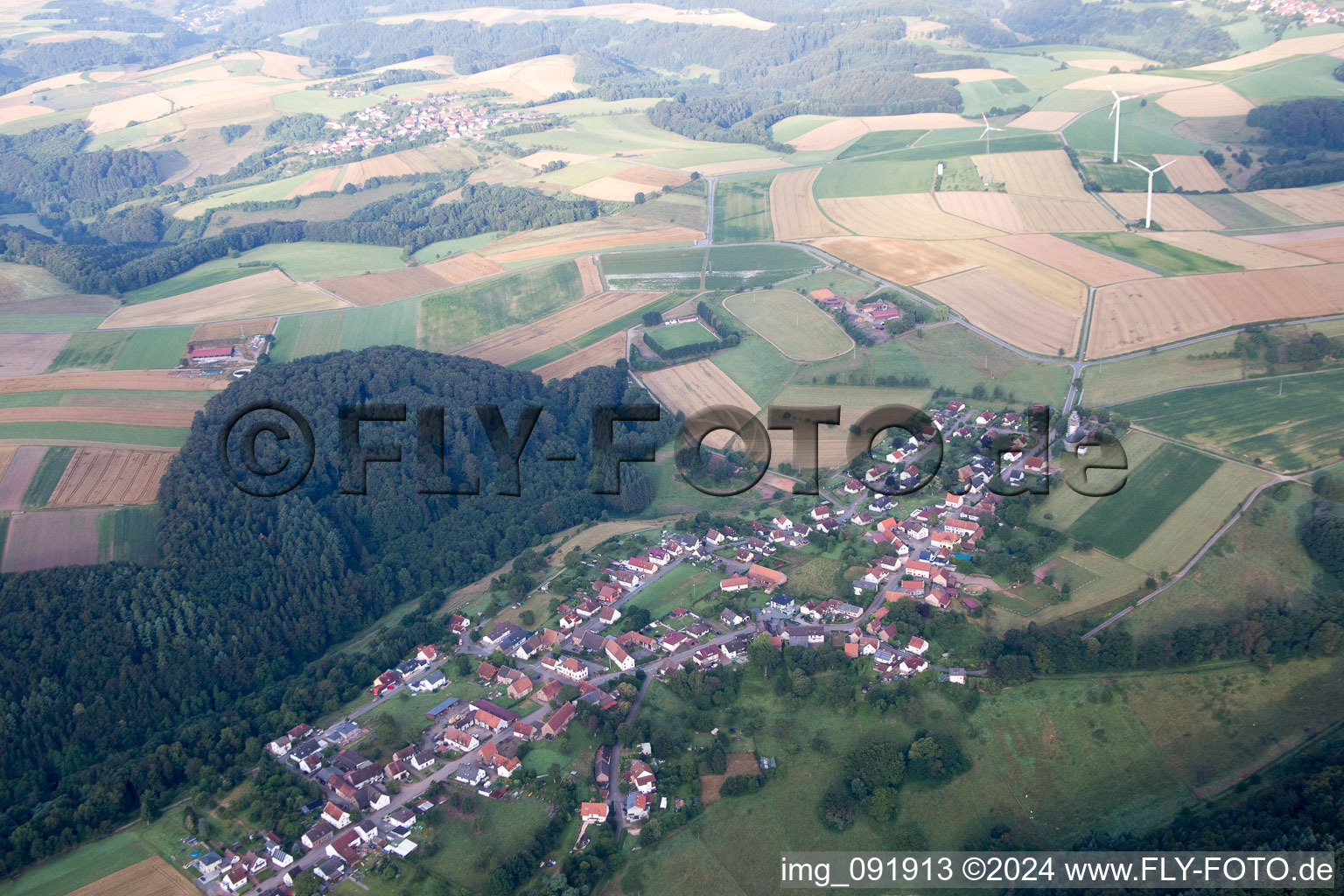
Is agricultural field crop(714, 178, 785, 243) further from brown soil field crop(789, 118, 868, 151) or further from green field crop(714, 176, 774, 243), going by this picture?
brown soil field crop(789, 118, 868, 151)

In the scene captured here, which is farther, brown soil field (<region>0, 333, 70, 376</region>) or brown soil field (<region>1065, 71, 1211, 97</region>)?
brown soil field (<region>1065, 71, 1211, 97</region>)

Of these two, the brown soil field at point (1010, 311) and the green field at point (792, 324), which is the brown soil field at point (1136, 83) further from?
the green field at point (792, 324)

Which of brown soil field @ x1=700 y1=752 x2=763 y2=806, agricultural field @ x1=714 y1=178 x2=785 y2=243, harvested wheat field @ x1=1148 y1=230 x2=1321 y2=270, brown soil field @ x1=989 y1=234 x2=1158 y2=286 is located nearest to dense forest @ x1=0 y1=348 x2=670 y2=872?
brown soil field @ x1=700 y1=752 x2=763 y2=806

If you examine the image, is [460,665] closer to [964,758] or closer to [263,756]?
[263,756]

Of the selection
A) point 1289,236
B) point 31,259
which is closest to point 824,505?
point 1289,236

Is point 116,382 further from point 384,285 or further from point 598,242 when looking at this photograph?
point 598,242

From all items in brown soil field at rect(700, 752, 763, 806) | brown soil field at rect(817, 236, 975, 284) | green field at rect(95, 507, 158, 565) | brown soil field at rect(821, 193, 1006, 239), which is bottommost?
brown soil field at rect(700, 752, 763, 806)

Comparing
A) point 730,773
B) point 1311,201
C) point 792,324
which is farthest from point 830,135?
point 730,773
